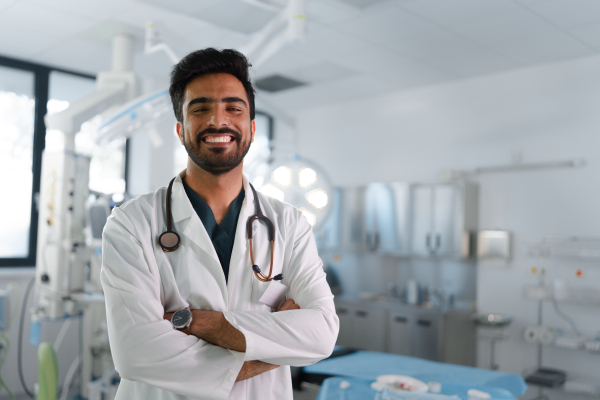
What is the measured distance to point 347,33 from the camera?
3.70 meters

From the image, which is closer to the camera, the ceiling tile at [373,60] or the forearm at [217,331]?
the forearm at [217,331]

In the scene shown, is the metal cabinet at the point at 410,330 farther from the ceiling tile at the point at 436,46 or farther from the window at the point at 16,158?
the window at the point at 16,158

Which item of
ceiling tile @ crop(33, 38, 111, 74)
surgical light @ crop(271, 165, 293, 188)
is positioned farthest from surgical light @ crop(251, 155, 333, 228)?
ceiling tile @ crop(33, 38, 111, 74)

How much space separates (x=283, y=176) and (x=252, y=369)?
6.06 feet

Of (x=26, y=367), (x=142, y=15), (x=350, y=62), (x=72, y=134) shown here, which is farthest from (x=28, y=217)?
(x=350, y=62)

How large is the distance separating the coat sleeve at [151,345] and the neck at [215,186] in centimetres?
24

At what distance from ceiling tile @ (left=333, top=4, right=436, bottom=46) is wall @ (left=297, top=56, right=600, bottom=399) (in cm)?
137

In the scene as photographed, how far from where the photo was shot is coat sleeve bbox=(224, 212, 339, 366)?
116cm

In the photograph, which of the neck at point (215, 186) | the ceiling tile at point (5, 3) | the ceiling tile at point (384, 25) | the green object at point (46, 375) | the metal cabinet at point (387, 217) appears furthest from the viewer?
the metal cabinet at point (387, 217)

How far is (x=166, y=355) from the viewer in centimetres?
113

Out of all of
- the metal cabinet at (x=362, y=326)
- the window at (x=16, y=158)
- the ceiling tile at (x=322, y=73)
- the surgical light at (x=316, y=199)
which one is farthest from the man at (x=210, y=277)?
the window at (x=16, y=158)

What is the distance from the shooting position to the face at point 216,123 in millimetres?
1239

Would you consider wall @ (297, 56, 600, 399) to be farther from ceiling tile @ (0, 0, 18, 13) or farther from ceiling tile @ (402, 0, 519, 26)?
ceiling tile @ (0, 0, 18, 13)

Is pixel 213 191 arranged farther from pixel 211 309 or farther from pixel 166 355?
pixel 166 355
